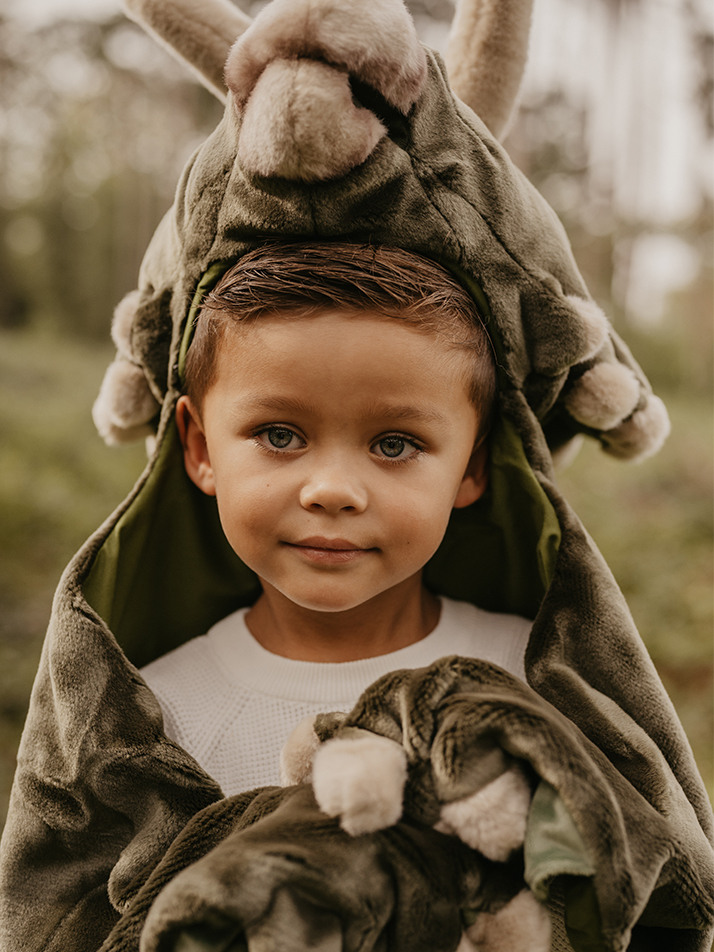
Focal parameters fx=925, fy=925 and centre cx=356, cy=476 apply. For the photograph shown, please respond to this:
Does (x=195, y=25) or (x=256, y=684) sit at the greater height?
(x=195, y=25)

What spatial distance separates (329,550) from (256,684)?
0.35m

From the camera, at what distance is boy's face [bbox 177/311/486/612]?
4.48ft

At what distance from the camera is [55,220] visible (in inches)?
482

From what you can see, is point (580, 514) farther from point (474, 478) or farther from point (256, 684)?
point (256, 684)

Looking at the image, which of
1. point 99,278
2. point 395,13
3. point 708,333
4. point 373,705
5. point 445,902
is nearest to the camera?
point 445,902

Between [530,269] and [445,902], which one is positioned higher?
[530,269]

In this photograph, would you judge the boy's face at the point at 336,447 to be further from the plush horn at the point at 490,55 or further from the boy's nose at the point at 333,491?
the plush horn at the point at 490,55

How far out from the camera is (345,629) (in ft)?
5.41

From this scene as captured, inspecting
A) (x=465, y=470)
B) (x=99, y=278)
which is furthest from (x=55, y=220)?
(x=465, y=470)

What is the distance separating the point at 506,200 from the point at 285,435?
0.51 meters

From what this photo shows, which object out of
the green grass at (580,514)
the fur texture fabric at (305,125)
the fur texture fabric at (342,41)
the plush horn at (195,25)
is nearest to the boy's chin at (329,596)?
the fur texture fabric at (305,125)

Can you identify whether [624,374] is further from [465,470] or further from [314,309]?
[314,309]

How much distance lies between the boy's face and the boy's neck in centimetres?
19

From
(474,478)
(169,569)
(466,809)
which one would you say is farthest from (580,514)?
(466,809)
